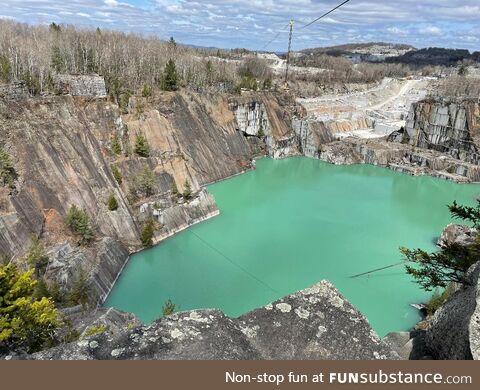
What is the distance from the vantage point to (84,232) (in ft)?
72.0

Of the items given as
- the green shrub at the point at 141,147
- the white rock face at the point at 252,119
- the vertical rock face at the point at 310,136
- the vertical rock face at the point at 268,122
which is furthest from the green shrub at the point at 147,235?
the vertical rock face at the point at 310,136

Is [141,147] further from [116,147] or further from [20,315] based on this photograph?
[20,315]

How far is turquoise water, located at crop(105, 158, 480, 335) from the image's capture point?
806 inches

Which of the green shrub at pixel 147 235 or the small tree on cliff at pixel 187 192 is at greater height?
the small tree on cliff at pixel 187 192

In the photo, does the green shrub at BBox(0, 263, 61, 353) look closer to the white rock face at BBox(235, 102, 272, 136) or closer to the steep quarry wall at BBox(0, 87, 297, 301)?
the steep quarry wall at BBox(0, 87, 297, 301)

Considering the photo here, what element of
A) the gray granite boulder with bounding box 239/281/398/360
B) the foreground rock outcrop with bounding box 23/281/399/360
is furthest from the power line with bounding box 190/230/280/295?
the foreground rock outcrop with bounding box 23/281/399/360

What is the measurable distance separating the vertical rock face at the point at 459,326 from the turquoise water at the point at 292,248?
40.2ft

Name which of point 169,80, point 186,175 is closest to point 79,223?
point 186,175

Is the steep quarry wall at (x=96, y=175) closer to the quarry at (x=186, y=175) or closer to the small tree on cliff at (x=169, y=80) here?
the quarry at (x=186, y=175)

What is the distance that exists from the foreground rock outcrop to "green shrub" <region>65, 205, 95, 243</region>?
60.1 ft

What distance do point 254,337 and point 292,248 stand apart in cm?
2105

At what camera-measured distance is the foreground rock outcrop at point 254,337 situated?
460 centimetres

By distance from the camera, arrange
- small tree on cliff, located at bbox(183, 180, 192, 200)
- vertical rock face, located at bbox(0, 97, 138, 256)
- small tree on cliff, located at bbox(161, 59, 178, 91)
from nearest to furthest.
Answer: vertical rock face, located at bbox(0, 97, 138, 256) → small tree on cliff, located at bbox(183, 180, 192, 200) → small tree on cliff, located at bbox(161, 59, 178, 91)

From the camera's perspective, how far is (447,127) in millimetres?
49125
